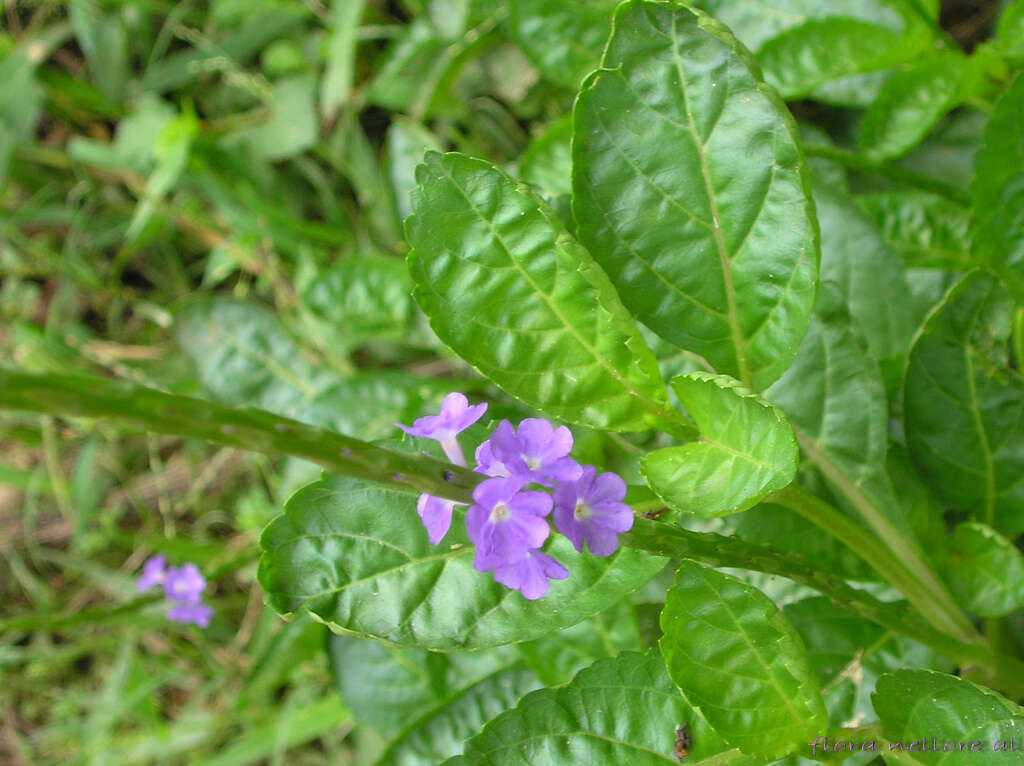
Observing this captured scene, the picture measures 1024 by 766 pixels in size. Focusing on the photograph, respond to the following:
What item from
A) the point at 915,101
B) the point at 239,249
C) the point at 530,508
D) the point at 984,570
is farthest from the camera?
the point at 239,249

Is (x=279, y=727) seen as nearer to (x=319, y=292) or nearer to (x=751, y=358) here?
(x=319, y=292)

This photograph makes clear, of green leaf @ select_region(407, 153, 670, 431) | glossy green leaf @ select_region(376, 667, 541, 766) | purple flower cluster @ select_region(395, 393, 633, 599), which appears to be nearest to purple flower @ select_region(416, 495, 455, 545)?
purple flower cluster @ select_region(395, 393, 633, 599)

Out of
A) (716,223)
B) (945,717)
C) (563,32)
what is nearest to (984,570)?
(945,717)

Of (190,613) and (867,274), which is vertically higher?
(867,274)

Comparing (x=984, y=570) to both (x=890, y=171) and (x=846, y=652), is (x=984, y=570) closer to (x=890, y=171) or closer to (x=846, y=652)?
(x=846, y=652)

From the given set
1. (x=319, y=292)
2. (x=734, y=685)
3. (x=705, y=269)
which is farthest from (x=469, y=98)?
(x=734, y=685)

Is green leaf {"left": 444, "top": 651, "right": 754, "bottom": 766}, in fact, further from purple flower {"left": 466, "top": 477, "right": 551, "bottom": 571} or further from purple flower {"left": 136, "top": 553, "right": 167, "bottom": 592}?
purple flower {"left": 136, "top": 553, "right": 167, "bottom": 592}

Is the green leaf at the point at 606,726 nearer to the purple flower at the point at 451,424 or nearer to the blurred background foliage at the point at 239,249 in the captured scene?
the purple flower at the point at 451,424
